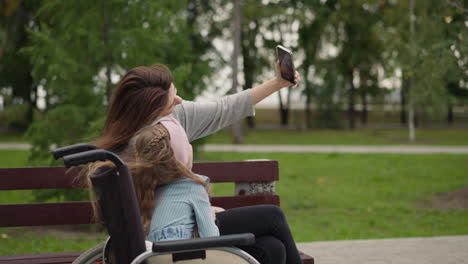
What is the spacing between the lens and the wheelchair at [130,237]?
2.62 meters

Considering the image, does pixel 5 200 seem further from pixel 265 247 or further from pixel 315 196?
pixel 265 247

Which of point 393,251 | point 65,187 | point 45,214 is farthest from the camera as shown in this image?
point 393,251

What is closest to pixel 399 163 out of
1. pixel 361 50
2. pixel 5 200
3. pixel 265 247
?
pixel 5 200

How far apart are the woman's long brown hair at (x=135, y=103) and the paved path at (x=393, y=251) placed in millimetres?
2950

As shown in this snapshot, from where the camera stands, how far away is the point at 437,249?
5871 millimetres

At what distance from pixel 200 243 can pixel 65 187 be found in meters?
1.84

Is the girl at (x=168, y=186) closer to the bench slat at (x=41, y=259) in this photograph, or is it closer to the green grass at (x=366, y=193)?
the bench slat at (x=41, y=259)

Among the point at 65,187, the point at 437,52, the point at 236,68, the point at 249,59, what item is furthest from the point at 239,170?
the point at 249,59

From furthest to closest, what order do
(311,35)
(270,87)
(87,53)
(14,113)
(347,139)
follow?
(311,35)
(347,139)
(14,113)
(87,53)
(270,87)

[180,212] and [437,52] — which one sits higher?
[437,52]

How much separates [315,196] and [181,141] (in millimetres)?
8181

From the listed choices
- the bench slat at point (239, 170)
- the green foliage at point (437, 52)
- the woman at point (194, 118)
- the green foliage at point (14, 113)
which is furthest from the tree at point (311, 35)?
the woman at point (194, 118)

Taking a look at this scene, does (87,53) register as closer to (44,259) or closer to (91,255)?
(44,259)

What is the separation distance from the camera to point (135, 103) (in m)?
2.89
